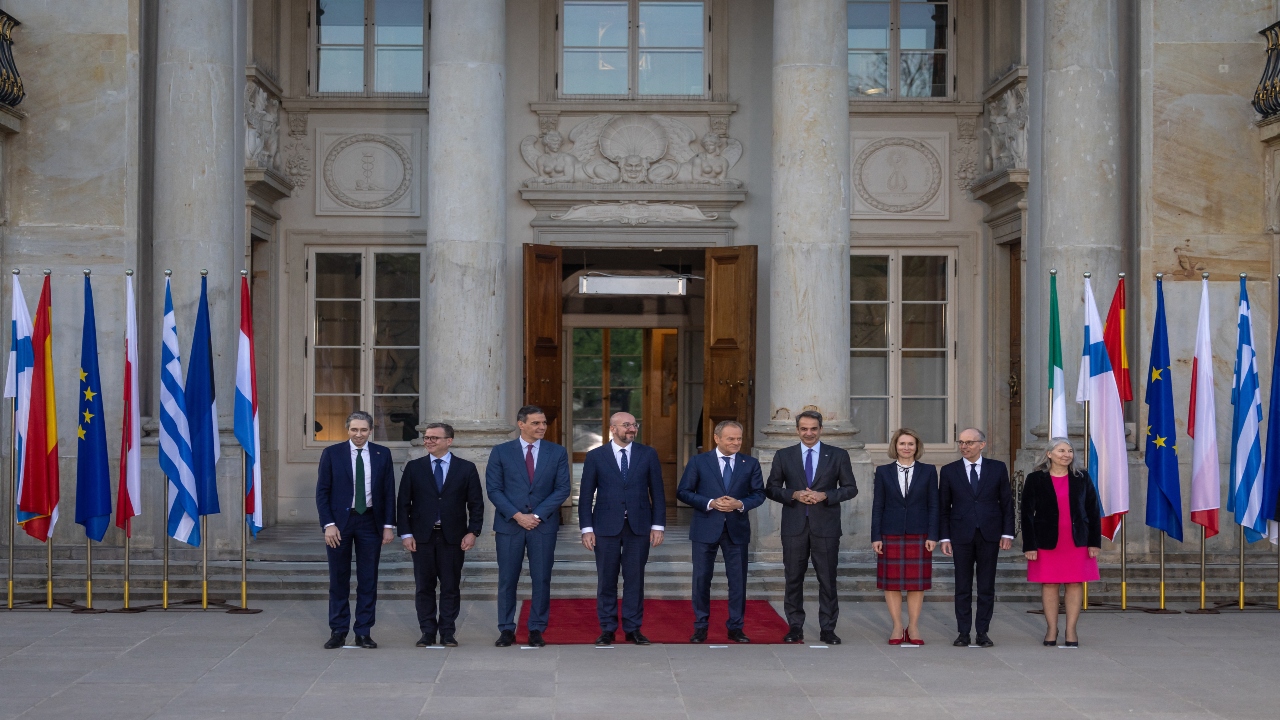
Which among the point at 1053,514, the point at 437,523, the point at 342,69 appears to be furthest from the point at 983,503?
the point at 342,69

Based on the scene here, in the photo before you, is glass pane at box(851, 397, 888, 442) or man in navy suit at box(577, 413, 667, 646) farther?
glass pane at box(851, 397, 888, 442)

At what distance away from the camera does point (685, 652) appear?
9.62 meters

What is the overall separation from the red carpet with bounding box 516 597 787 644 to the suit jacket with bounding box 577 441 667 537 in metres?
0.80

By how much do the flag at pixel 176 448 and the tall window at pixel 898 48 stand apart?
8.31 metres

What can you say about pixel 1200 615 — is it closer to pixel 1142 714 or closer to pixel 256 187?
pixel 1142 714

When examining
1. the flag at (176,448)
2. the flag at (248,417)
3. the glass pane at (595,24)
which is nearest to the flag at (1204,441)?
the glass pane at (595,24)

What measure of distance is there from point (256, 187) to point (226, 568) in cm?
441

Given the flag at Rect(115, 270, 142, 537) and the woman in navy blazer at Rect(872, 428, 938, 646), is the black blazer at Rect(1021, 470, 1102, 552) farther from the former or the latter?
the flag at Rect(115, 270, 142, 537)

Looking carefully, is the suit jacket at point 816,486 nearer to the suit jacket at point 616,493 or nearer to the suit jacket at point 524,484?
the suit jacket at point 616,493

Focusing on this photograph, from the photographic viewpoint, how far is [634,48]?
16.2 m

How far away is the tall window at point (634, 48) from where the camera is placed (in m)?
16.2

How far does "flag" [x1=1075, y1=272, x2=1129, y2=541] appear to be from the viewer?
11.3 metres

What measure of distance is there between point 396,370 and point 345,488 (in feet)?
20.9

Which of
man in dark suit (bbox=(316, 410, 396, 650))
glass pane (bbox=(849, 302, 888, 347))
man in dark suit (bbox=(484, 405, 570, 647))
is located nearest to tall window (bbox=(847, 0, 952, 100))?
glass pane (bbox=(849, 302, 888, 347))
